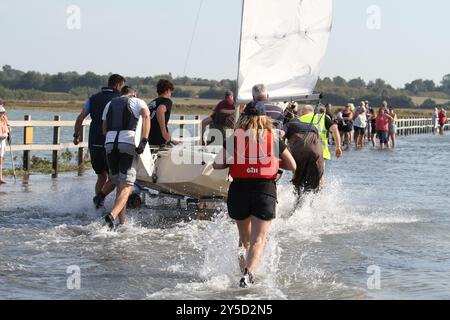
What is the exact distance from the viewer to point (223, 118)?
46.5ft

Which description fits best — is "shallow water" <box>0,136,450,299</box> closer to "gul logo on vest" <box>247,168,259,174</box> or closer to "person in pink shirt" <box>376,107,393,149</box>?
"gul logo on vest" <box>247,168,259,174</box>

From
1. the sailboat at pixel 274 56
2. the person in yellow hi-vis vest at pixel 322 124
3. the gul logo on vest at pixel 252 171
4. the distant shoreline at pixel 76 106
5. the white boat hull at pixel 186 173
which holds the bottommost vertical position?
the distant shoreline at pixel 76 106

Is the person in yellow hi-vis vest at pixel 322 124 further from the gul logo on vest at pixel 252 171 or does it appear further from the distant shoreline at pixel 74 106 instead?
the distant shoreline at pixel 74 106

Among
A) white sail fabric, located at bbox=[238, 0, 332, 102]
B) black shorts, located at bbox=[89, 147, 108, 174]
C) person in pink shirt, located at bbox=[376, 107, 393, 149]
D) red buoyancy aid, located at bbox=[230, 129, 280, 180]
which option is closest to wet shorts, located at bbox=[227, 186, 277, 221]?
red buoyancy aid, located at bbox=[230, 129, 280, 180]

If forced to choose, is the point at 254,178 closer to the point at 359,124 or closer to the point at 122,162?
the point at 122,162

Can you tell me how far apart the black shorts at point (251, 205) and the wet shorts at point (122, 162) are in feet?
10.6

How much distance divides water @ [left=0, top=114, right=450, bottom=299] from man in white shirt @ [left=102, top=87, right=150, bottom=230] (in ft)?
2.12

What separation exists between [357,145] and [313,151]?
83.3ft

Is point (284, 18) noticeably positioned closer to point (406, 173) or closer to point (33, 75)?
point (406, 173)

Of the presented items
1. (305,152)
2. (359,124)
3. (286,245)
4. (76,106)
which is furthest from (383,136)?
(76,106)

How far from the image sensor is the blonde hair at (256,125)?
831 centimetres

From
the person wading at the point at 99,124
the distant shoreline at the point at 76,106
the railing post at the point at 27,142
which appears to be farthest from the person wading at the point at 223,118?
the distant shoreline at the point at 76,106
